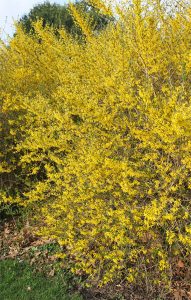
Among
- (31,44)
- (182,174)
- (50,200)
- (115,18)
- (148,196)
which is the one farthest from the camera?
(31,44)

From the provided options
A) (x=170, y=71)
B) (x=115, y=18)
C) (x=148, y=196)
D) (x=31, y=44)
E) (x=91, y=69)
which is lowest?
(x=148, y=196)

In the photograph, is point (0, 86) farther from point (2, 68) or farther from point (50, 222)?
point (50, 222)

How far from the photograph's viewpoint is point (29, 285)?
398cm

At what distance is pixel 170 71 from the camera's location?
166 inches

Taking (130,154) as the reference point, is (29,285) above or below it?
below

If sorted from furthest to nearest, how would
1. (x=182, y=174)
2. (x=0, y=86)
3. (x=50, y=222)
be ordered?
(x=0, y=86) → (x=50, y=222) → (x=182, y=174)

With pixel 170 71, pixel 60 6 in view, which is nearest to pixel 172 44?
pixel 170 71

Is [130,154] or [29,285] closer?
[130,154]

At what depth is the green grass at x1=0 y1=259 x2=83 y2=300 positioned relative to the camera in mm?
3791

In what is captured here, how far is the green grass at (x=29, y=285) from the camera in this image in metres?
3.79

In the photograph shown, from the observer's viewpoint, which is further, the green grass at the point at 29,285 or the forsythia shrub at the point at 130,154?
the green grass at the point at 29,285

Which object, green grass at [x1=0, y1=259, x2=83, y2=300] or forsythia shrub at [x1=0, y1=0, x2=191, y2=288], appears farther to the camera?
green grass at [x1=0, y1=259, x2=83, y2=300]

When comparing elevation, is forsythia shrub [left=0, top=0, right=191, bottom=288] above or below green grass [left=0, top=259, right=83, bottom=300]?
above

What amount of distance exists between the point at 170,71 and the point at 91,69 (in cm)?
80
